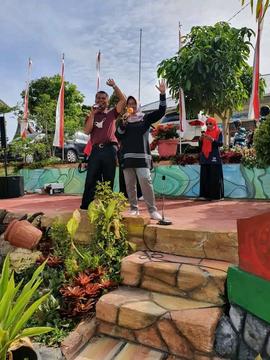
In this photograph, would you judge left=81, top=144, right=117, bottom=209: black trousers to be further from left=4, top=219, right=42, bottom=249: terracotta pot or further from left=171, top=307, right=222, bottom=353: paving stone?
left=171, top=307, right=222, bottom=353: paving stone

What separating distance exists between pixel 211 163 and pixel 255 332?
4.06 m

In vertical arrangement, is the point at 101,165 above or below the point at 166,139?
below

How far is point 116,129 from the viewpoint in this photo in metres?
4.24

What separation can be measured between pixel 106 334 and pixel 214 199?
4.27m

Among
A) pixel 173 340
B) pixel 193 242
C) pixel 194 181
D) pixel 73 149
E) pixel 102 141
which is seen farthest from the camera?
pixel 73 149

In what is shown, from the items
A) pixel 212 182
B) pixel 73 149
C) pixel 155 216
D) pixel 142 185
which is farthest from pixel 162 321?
pixel 73 149

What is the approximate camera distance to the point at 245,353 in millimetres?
2492

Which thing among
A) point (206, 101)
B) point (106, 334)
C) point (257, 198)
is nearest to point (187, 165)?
point (257, 198)

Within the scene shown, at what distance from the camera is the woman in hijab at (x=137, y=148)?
4.00 meters

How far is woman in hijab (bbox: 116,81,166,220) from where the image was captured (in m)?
4.00

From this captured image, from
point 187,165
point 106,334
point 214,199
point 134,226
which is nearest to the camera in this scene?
point 106,334

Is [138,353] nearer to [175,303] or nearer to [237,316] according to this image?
[175,303]

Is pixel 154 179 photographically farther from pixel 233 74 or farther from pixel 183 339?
pixel 183 339

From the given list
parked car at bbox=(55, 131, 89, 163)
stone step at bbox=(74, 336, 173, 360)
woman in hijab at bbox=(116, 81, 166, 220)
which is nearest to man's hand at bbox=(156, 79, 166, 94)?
woman in hijab at bbox=(116, 81, 166, 220)
